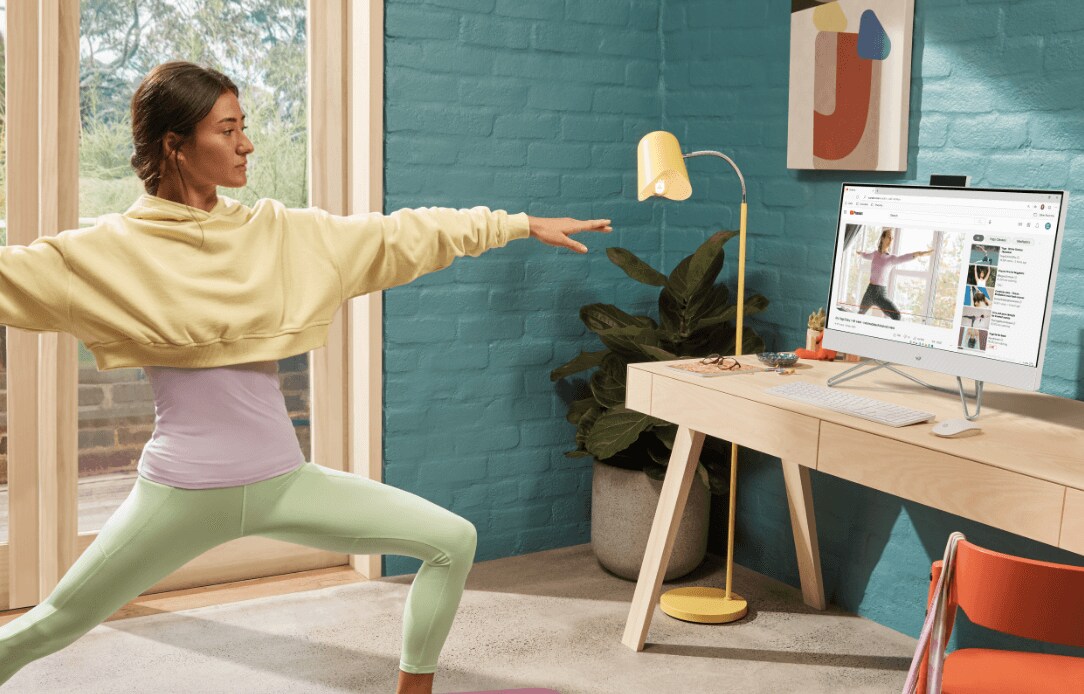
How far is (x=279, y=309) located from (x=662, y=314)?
155 cm

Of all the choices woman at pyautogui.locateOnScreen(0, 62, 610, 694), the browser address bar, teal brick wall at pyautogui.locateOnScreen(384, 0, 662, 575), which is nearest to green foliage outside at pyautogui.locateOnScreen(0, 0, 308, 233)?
teal brick wall at pyautogui.locateOnScreen(384, 0, 662, 575)

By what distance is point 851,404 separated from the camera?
7.89ft

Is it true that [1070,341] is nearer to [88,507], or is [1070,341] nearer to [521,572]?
[521,572]

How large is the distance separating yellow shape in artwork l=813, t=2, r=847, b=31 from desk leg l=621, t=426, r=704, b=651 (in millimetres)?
1135

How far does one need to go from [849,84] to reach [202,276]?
5.83ft

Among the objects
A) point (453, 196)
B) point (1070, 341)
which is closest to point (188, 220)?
point (453, 196)

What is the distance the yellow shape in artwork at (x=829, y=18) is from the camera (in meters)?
3.02

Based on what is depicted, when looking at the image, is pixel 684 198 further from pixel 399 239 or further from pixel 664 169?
pixel 399 239

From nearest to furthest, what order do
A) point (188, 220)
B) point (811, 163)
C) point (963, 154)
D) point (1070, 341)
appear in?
point (188, 220), point (1070, 341), point (963, 154), point (811, 163)

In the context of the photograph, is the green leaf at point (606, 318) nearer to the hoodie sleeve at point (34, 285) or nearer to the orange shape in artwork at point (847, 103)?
the orange shape in artwork at point (847, 103)

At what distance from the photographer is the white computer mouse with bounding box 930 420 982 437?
2.16 m

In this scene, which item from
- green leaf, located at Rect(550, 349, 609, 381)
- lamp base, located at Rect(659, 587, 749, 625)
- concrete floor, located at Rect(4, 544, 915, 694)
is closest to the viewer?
concrete floor, located at Rect(4, 544, 915, 694)

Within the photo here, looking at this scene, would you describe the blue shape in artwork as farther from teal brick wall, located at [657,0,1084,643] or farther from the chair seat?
the chair seat

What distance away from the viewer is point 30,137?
116 inches
